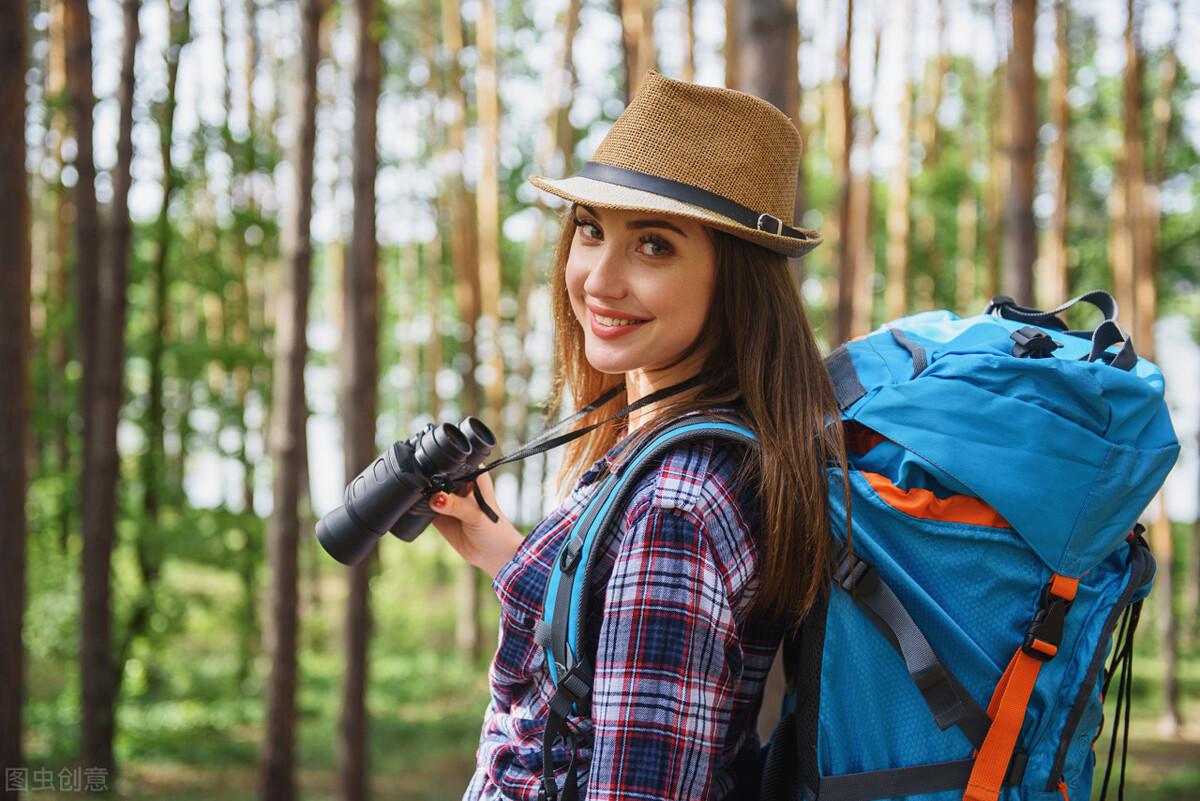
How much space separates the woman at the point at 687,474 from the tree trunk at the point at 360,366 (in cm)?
608

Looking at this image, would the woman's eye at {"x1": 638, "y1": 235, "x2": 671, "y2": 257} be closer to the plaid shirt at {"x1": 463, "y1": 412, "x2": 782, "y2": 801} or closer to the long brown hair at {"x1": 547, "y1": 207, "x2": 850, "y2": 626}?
the long brown hair at {"x1": 547, "y1": 207, "x2": 850, "y2": 626}

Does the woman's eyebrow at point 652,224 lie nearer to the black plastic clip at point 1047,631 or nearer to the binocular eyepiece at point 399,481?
the binocular eyepiece at point 399,481

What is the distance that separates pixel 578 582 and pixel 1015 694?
1.91 ft

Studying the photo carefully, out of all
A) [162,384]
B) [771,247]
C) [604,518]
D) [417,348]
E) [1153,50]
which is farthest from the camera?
[417,348]

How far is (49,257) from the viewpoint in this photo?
17109 millimetres

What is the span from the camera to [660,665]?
1339mm

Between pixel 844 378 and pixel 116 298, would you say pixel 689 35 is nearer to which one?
pixel 116 298

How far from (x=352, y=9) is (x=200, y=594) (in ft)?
16.5

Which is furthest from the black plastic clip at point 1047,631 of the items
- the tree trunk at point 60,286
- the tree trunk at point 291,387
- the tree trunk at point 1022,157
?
the tree trunk at point 60,286

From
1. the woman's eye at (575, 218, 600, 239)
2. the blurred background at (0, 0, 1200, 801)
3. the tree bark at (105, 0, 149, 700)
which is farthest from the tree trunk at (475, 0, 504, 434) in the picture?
the woman's eye at (575, 218, 600, 239)

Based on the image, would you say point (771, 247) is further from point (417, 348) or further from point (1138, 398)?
point (417, 348)

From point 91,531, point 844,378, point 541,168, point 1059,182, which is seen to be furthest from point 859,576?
point 541,168

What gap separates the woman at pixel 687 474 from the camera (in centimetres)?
135

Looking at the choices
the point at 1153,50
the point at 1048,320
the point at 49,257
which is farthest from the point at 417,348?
the point at 1048,320
